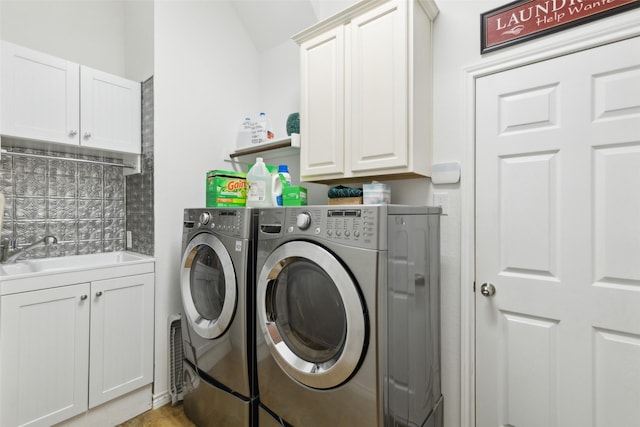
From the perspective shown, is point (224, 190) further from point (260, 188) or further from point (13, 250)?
point (13, 250)

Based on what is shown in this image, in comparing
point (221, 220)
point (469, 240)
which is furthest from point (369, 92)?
point (221, 220)

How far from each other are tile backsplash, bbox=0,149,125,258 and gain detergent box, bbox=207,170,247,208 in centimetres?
91

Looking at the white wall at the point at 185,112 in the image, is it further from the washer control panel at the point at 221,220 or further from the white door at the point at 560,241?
the white door at the point at 560,241

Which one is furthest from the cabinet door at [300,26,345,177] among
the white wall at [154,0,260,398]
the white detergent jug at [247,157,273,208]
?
the white wall at [154,0,260,398]

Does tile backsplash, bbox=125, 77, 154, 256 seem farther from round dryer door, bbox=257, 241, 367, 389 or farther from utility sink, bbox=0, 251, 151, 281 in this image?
round dryer door, bbox=257, 241, 367, 389

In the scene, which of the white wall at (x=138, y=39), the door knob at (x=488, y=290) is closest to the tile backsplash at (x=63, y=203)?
the white wall at (x=138, y=39)

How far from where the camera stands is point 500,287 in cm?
146

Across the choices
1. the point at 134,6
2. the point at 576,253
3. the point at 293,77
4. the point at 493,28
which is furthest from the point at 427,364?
the point at 134,6

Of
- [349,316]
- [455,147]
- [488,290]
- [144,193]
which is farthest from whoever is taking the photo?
[144,193]

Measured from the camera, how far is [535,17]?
4.49ft

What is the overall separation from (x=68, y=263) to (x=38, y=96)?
105cm

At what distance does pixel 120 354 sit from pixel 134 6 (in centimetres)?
244

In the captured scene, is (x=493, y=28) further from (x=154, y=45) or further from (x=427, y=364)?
(x=154, y=45)

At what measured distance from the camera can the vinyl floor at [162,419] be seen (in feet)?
6.20
